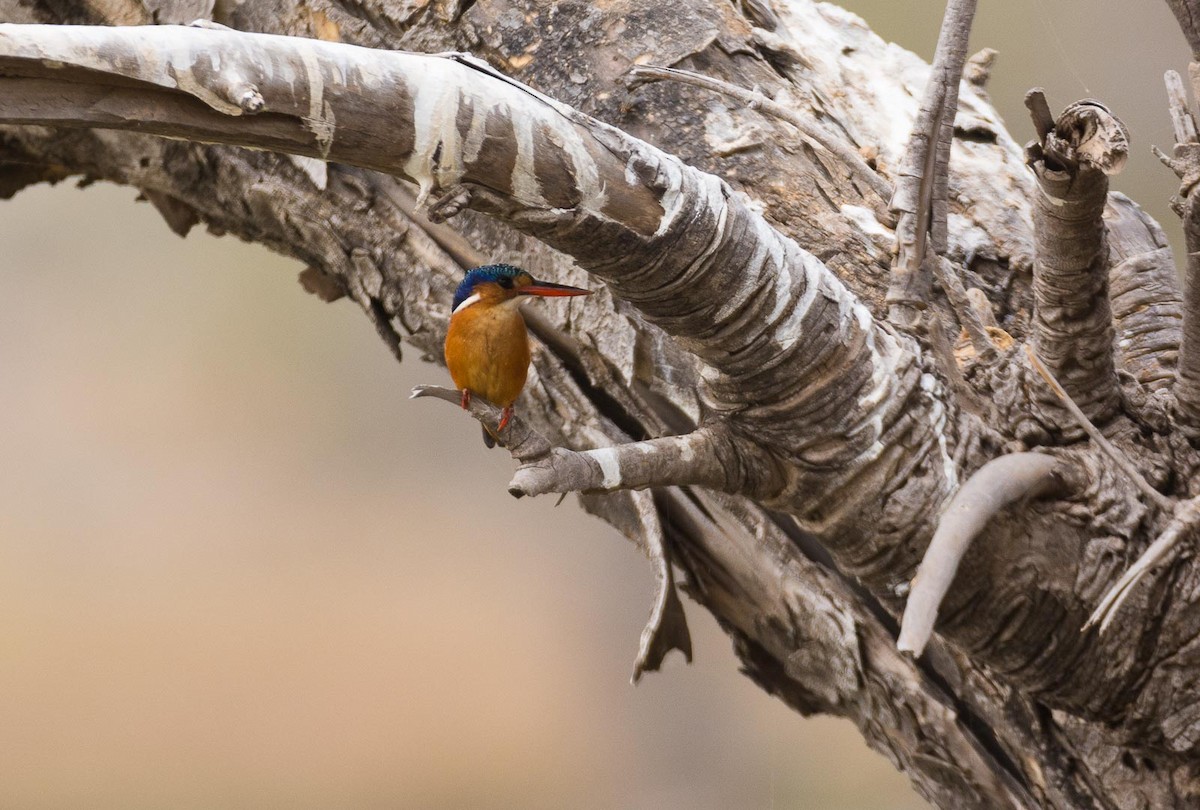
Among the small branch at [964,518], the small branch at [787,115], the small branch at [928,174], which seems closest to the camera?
the small branch at [964,518]

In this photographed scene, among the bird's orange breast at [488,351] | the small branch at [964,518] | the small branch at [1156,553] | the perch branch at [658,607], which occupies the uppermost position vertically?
the small branch at [964,518]

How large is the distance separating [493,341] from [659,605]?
28 centimetres

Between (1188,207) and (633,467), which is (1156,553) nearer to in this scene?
(1188,207)

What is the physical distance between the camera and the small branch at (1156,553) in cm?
54

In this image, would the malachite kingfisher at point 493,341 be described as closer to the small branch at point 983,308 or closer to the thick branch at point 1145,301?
the small branch at point 983,308

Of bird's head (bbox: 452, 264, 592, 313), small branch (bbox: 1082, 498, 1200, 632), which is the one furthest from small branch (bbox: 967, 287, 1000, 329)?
bird's head (bbox: 452, 264, 592, 313)

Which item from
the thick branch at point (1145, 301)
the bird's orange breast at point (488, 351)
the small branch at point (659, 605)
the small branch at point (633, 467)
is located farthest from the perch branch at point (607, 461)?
the thick branch at point (1145, 301)

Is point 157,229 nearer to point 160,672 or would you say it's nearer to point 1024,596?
point 160,672

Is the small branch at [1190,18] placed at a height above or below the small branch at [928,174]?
above

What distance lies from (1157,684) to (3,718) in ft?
7.63

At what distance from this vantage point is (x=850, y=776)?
230 cm

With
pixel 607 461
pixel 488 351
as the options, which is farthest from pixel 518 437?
pixel 488 351

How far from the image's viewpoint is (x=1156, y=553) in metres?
0.57

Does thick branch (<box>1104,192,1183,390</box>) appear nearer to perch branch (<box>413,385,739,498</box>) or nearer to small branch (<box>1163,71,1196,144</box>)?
small branch (<box>1163,71,1196,144</box>)
